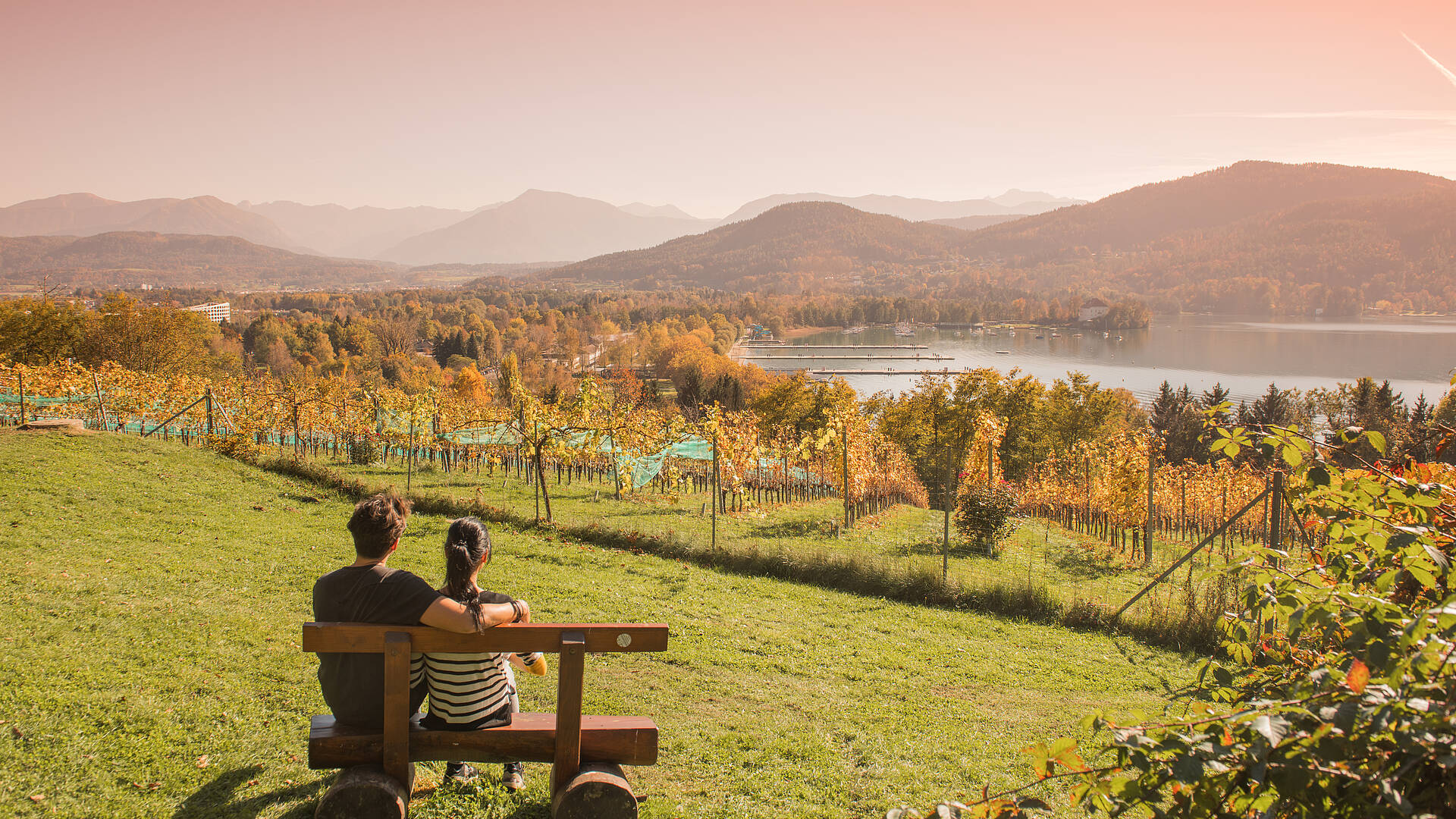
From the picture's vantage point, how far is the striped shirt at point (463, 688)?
3102mm

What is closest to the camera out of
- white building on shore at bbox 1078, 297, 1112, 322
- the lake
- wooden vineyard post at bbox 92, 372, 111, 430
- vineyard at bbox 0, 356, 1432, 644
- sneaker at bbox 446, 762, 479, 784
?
sneaker at bbox 446, 762, 479, 784

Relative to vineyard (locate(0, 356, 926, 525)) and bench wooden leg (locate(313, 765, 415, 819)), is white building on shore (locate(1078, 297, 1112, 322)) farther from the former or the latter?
bench wooden leg (locate(313, 765, 415, 819))

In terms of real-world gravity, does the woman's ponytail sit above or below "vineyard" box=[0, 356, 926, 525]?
above

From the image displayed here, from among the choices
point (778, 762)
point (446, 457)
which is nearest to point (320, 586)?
point (778, 762)

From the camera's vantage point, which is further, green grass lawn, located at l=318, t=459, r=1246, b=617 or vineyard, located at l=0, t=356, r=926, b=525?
vineyard, located at l=0, t=356, r=926, b=525

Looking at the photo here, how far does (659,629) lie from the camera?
2820 mm

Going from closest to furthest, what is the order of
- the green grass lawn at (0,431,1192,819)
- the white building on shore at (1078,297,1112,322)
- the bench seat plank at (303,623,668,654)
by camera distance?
the bench seat plank at (303,623,668,654), the green grass lawn at (0,431,1192,819), the white building on shore at (1078,297,1112,322)

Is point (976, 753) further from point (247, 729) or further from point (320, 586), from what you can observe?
point (247, 729)

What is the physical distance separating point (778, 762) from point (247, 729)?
3.01m

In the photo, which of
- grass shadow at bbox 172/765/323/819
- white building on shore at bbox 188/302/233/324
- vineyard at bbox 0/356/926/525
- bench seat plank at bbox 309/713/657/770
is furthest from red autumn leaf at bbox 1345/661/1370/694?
white building on shore at bbox 188/302/233/324

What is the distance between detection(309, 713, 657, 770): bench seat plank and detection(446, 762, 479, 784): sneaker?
571 millimetres

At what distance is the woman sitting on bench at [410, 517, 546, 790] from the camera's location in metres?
3.11

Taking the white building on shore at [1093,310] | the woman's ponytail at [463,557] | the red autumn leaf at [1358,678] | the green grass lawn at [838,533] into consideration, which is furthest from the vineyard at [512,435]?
the white building on shore at [1093,310]

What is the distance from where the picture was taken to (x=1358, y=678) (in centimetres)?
148
